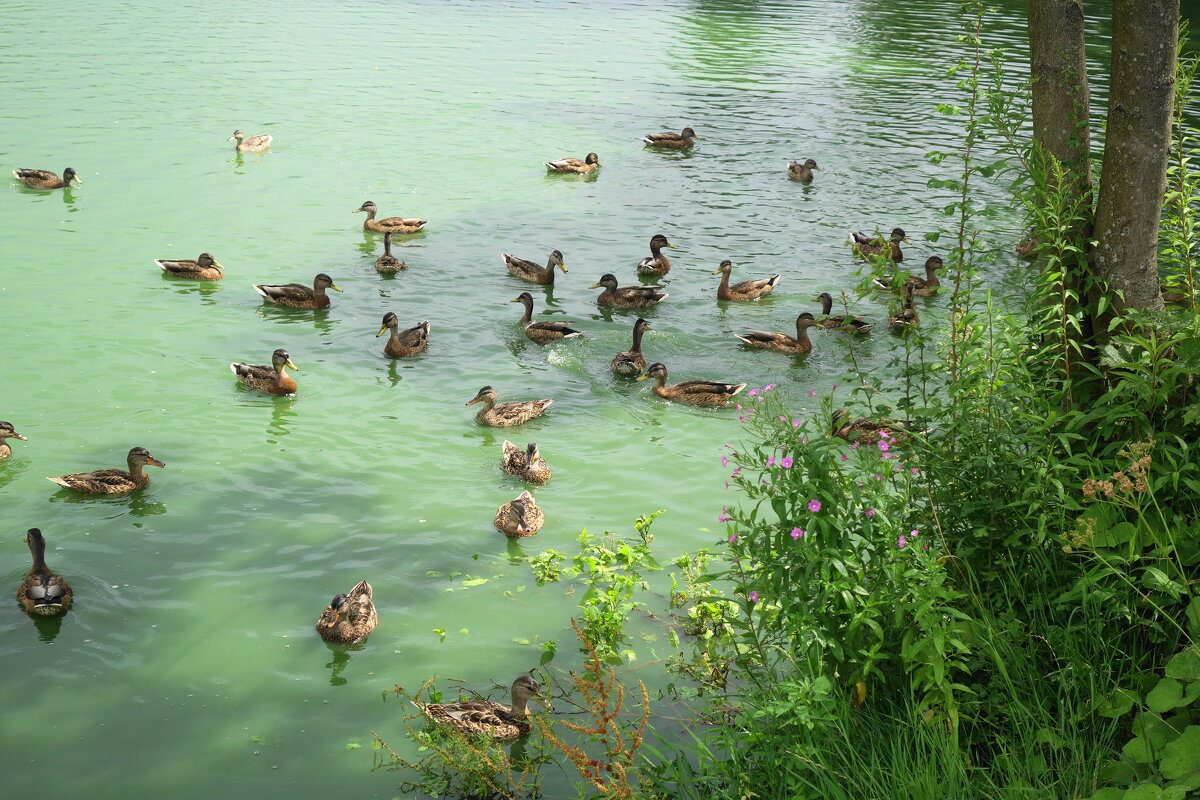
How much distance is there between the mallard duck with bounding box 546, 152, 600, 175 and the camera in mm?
20188

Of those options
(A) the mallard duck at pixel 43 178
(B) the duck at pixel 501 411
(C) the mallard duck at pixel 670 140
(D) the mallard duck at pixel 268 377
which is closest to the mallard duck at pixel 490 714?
(B) the duck at pixel 501 411

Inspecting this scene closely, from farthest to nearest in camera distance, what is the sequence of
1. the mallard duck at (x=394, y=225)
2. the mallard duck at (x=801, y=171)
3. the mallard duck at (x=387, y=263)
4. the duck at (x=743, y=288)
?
1. the mallard duck at (x=801, y=171)
2. the mallard duck at (x=394, y=225)
3. the mallard duck at (x=387, y=263)
4. the duck at (x=743, y=288)

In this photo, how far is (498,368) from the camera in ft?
41.2

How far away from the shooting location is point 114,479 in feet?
30.1

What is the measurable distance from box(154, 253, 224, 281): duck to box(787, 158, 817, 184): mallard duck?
36.0ft

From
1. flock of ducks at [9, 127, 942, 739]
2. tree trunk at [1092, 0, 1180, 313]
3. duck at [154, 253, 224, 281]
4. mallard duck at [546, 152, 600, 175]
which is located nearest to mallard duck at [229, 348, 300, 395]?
flock of ducks at [9, 127, 942, 739]

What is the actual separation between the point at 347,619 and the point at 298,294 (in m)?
7.03

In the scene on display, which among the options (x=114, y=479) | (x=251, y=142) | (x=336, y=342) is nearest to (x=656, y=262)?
(x=336, y=342)

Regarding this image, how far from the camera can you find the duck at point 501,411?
1086 cm

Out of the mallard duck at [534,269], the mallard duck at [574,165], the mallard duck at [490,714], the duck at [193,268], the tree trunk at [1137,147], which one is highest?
the tree trunk at [1137,147]

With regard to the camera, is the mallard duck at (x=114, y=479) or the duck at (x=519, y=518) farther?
the mallard duck at (x=114, y=479)

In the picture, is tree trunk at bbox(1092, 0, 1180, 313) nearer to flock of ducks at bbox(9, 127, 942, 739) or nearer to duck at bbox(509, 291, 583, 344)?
flock of ducks at bbox(9, 127, 942, 739)

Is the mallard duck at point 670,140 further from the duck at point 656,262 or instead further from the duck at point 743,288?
the duck at point 743,288

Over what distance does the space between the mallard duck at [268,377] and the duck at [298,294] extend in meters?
2.25
